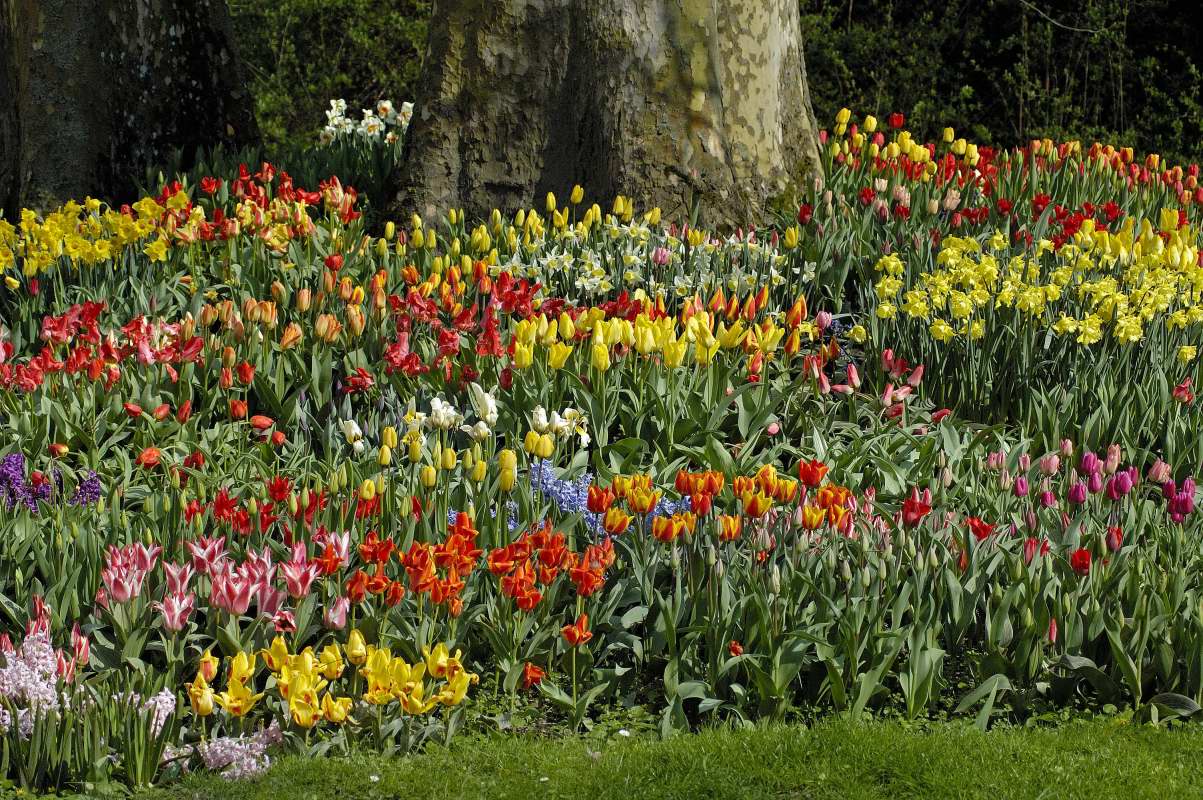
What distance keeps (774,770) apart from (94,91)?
17.5ft

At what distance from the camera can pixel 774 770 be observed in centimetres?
320

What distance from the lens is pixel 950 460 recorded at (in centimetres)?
462

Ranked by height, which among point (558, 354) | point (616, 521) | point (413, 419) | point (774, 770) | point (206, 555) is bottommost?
point (774, 770)

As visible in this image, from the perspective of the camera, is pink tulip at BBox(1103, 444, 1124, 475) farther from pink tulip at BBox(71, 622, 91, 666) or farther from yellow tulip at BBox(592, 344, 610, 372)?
pink tulip at BBox(71, 622, 91, 666)

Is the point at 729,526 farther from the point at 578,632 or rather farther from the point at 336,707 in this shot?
the point at 336,707

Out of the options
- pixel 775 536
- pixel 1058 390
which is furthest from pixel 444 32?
pixel 775 536

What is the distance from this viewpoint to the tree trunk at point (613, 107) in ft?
20.9

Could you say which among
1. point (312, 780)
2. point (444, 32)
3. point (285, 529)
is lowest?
point (312, 780)

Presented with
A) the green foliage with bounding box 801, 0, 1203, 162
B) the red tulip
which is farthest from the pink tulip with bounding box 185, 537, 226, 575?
the green foliage with bounding box 801, 0, 1203, 162

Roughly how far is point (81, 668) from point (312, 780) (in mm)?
724

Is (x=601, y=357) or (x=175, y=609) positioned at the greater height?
(x=601, y=357)

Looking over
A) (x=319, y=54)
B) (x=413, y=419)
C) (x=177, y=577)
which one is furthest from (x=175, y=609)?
(x=319, y=54)

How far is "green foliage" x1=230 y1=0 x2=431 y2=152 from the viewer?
482 inches

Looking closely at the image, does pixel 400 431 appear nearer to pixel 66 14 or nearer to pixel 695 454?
pixel 695 454
